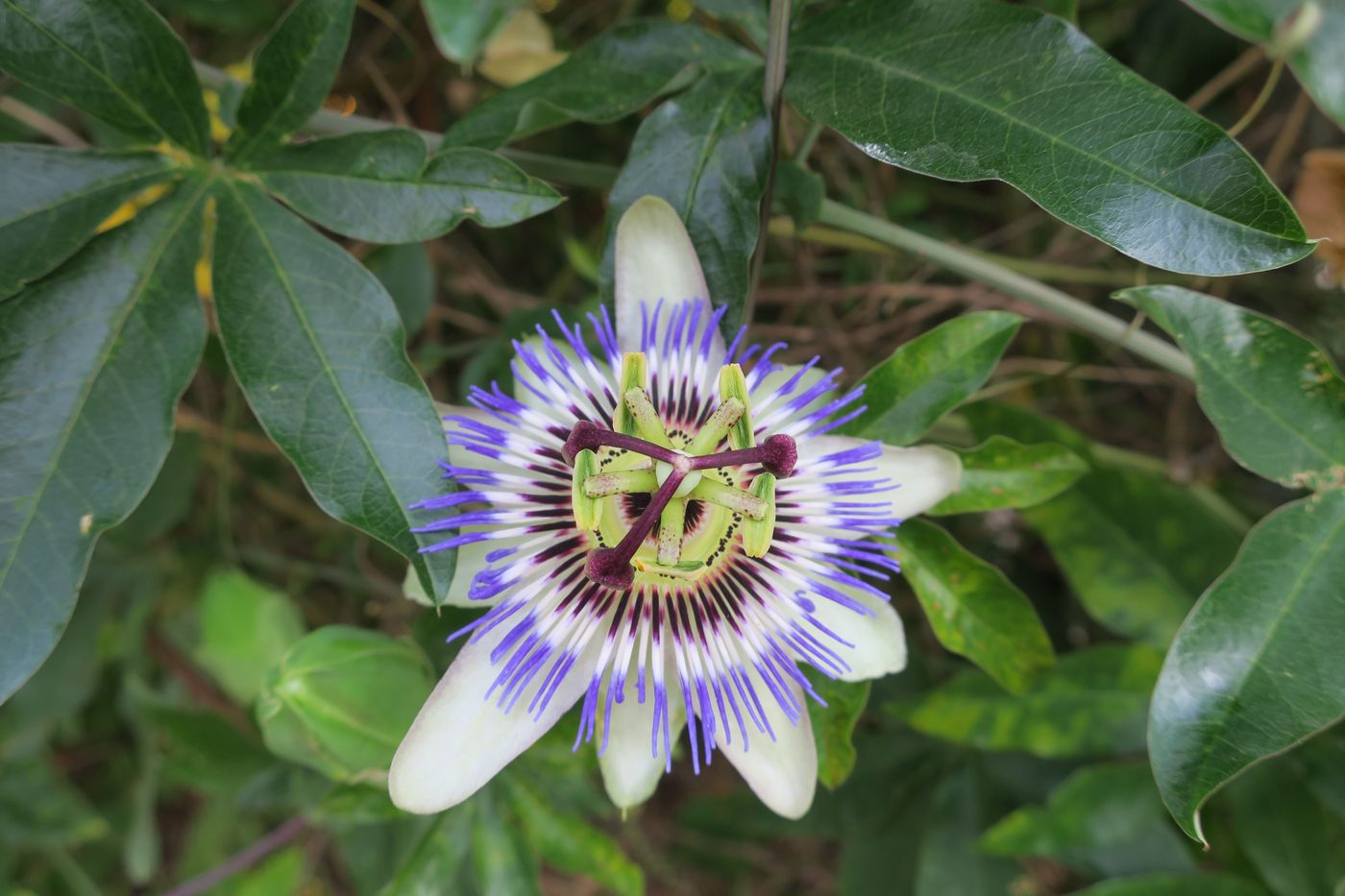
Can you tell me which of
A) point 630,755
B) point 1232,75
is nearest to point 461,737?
point 630,755

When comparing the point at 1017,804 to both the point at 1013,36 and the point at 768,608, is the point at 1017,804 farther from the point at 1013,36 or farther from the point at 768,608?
the point at 1013,36

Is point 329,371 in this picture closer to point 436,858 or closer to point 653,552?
point 653,552

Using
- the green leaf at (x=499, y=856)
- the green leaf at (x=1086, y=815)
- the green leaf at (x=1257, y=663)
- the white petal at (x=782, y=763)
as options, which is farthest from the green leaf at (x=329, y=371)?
the green leaf at (x=1086, y=815)

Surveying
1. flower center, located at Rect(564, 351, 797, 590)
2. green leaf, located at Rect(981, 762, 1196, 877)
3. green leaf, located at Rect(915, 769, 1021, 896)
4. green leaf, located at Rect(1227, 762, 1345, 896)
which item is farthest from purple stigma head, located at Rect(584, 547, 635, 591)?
green leaf, located at Rect(1227, 762, 1345, 896)

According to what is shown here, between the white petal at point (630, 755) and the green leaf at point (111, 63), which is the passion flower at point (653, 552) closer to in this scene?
the white petal at point (630, 755)

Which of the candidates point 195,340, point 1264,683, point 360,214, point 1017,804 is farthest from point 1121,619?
point 195,340
